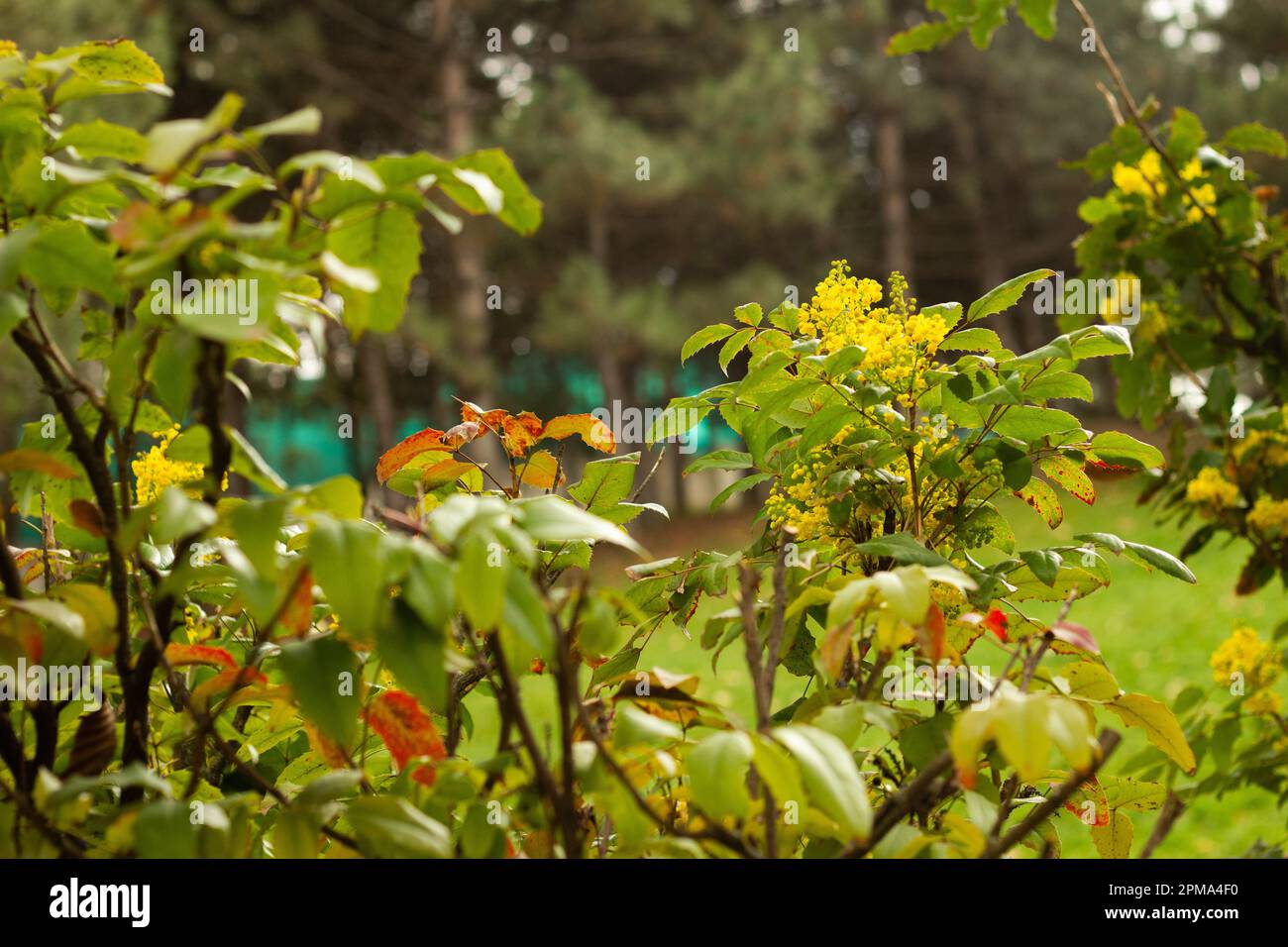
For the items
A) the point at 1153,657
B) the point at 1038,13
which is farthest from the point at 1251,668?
the point at 1153,657

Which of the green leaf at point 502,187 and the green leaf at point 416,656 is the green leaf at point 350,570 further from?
the green leaf at point 502,187

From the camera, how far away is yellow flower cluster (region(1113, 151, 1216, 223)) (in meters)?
1.38

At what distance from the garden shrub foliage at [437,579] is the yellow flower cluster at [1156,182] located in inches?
13.0

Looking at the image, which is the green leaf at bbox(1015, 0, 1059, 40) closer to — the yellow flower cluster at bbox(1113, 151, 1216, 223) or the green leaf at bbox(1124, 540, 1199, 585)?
the yellow flower cluster at bbox(1113, 151, 1216, 223)

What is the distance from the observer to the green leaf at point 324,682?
73cm

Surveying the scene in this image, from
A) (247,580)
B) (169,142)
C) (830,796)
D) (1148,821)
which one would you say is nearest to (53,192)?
(169,142)

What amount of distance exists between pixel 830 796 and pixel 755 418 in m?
0.59

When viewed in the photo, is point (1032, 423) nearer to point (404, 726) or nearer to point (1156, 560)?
point (1156, 560)

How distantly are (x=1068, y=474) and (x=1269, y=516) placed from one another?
8.8 inches

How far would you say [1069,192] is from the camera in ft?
58.4

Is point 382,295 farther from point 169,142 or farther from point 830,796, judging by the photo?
point 830,796

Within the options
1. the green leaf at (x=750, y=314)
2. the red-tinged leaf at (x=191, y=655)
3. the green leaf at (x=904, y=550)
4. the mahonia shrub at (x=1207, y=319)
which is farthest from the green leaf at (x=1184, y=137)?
the red-tinged leaf at (x=191, y=655)

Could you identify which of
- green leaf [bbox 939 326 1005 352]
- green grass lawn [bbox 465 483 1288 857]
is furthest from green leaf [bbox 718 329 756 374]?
green grass lawn [bbox 465 483 1288 857]

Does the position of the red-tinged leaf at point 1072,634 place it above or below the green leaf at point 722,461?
below
